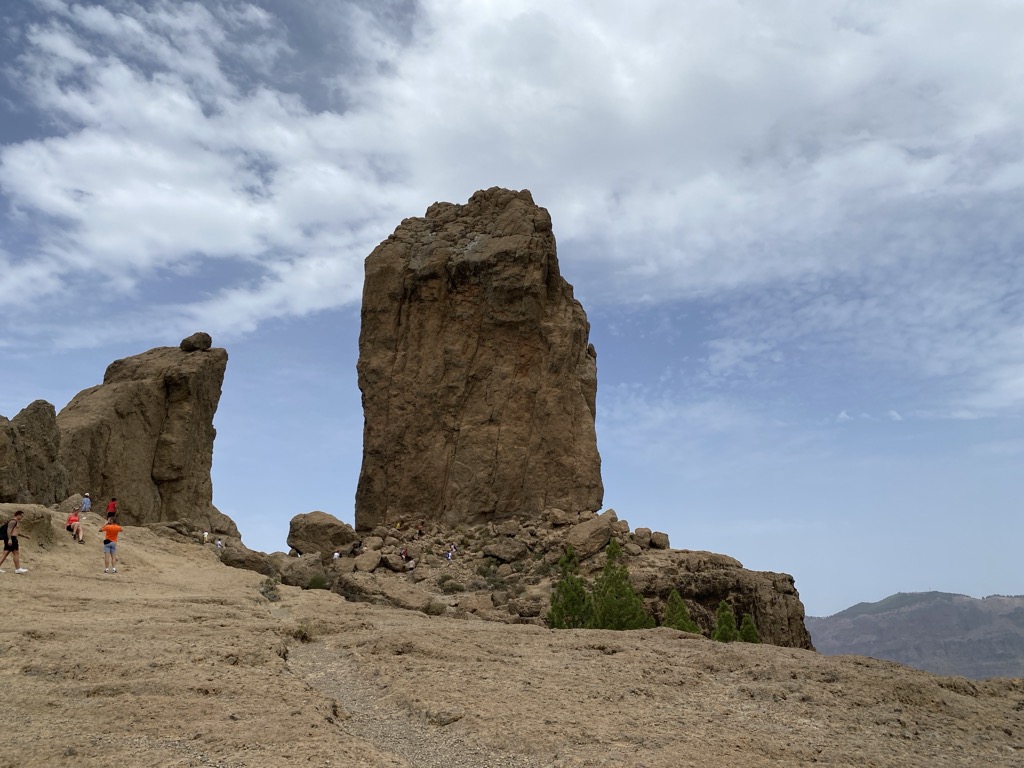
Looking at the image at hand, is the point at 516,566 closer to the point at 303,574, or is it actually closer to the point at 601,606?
the point at 303,574

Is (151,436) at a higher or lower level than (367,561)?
higher

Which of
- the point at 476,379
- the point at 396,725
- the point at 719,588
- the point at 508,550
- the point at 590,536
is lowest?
the point at 396,725

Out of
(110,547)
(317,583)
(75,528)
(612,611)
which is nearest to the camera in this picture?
(110,547)

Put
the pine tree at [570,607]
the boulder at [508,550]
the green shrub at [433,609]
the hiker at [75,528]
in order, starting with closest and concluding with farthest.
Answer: the hiker at [75,528] < the green shrub at [433,609] < the pine tree at [570,607] < the boulder at [508,550]

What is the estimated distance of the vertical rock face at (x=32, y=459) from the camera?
2694 centimetres

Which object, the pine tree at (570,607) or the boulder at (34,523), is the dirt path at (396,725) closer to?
the boulder at (34,523)

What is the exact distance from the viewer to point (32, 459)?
29141mm

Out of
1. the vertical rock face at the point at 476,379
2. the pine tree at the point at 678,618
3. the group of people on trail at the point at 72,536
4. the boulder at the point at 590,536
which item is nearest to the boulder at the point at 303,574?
the group of people on trail at the point at 72,536

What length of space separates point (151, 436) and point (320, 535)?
35.9 ft

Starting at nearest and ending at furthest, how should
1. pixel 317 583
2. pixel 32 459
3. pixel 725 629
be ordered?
1. pixel 725 629
2. pixel 317 583
3. pixel 32 459

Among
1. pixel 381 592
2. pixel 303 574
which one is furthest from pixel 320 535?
pixel 381 592

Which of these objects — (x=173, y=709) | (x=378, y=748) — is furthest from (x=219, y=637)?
(x=378, y=748)

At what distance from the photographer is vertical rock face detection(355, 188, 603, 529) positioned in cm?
3650

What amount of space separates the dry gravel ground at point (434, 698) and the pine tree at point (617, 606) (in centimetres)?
589
